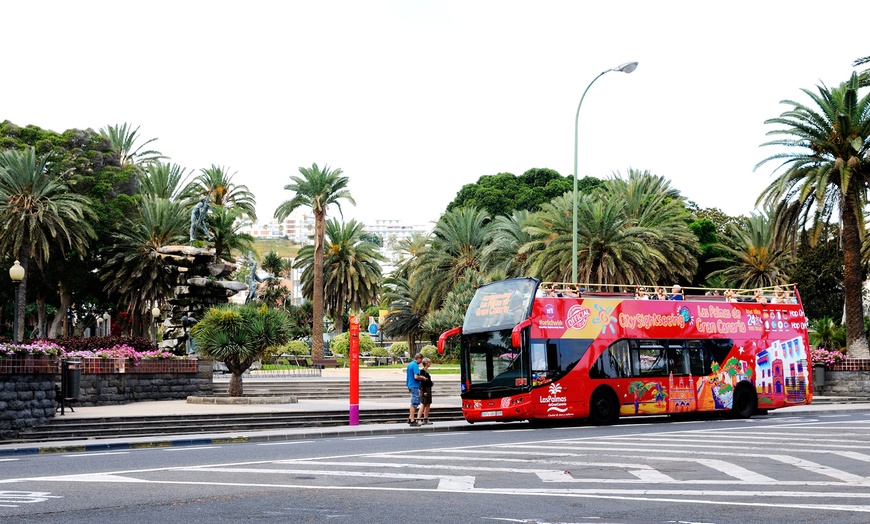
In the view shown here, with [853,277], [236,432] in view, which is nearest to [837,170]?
Result: [853,277]

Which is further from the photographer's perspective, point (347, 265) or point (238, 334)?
point (347, 265)

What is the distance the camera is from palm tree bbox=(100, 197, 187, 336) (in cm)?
5534

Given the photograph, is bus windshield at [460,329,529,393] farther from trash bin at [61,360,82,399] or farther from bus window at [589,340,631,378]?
trash bin at [61,360,82,399]

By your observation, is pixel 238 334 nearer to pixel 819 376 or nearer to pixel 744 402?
pixel 744 402

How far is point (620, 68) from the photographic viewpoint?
29.3 m

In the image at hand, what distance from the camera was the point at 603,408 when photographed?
81.9 feet

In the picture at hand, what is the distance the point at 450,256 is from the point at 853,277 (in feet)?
94.7

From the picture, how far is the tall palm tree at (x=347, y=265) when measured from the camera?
225 ft

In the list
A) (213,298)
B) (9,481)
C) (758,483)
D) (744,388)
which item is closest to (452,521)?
(758,483)

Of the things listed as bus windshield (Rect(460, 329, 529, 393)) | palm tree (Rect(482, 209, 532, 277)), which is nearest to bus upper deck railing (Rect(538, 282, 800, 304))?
bus windshield (Rect(460, 329, 529, 393))

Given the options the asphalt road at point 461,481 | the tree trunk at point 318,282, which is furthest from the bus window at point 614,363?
the tree trunk at point 318,282

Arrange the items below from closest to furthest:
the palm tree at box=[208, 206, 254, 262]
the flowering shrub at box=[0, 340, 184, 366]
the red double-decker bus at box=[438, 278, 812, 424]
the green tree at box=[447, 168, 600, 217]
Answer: the flowering shrub at box=[0, 340, 184, 366] < the red double-decker bus at box=[438, 278, 812, 424] < the palm tree at box=[208, 206, 254, 262] < the green tree at box=[447, 168, 600, 217]

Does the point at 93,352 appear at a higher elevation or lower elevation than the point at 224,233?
lower

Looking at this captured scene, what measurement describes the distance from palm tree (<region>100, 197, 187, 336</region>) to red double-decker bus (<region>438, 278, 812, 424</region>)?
1328 inches
